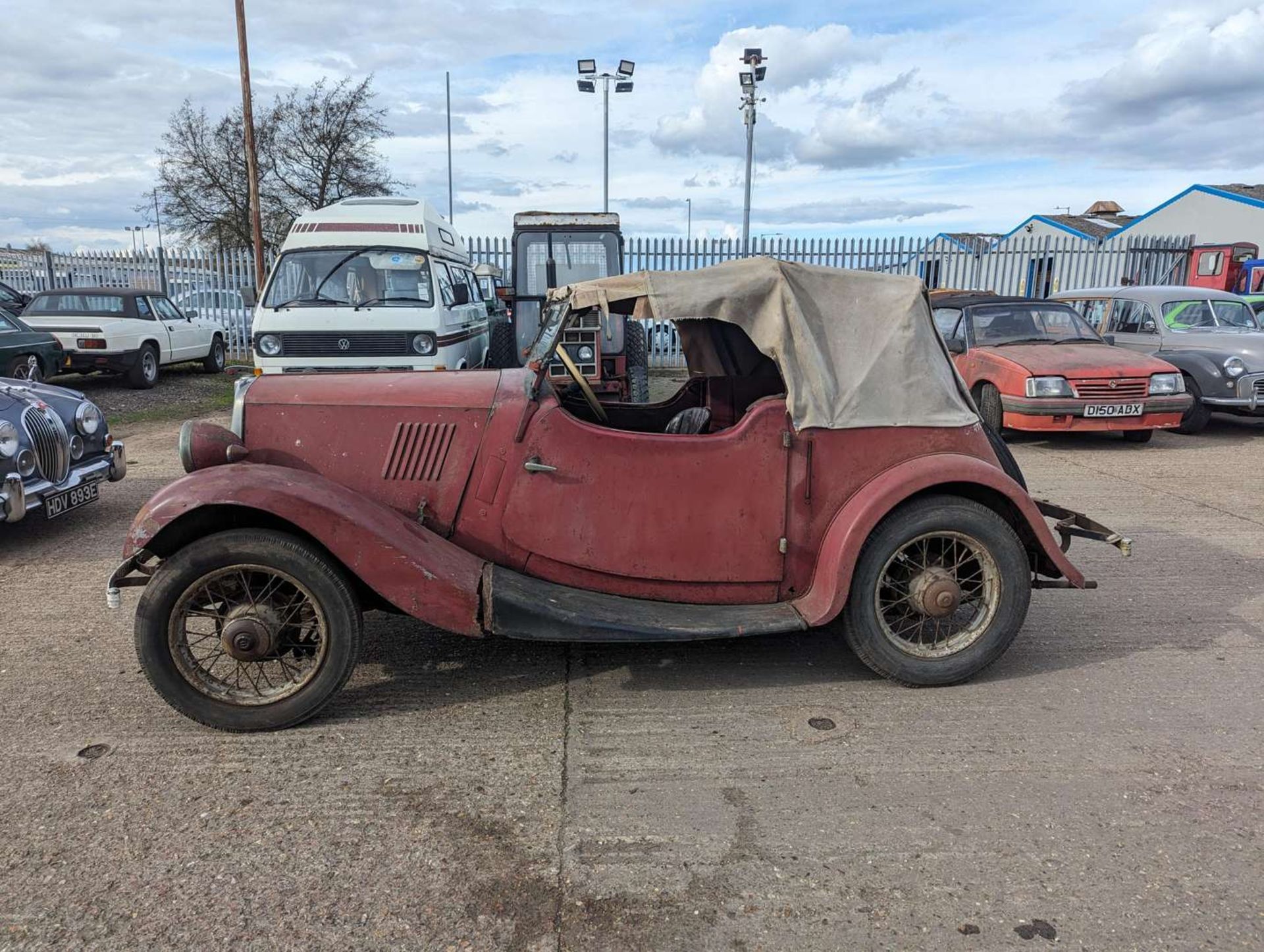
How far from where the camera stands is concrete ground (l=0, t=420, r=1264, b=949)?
2.33 metres

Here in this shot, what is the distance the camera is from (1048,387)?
29.1 ft

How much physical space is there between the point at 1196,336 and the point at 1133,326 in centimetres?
88

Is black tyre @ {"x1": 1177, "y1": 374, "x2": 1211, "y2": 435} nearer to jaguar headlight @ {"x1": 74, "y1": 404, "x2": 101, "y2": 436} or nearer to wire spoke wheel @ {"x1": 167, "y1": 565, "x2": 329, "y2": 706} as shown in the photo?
wire spoke wheel @ {"x1": 167, "y1": 565, "x2": 329, "y2": 706}

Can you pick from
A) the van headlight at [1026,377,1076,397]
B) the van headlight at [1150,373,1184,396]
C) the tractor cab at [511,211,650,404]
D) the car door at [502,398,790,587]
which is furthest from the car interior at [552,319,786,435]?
the van headlight at [1150,373,1184,396]

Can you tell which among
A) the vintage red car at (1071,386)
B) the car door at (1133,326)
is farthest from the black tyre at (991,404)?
the car door at (1133,326)

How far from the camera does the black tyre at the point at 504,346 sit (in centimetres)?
1229

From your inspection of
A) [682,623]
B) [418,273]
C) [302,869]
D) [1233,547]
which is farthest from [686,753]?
[418,273]

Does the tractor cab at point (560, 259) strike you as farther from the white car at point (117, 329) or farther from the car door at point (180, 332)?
the car door at point (180, 332)

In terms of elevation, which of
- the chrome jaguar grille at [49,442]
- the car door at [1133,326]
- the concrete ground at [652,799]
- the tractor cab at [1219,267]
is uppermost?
the tractor cab at [1219,267]

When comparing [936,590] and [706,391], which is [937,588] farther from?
[706,391]

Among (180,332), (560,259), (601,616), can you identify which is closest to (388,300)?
(560,259)

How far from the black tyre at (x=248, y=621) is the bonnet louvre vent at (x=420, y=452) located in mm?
500

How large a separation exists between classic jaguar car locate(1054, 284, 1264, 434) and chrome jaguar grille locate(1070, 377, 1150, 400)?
48.1 inches

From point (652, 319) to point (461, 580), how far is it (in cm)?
133
